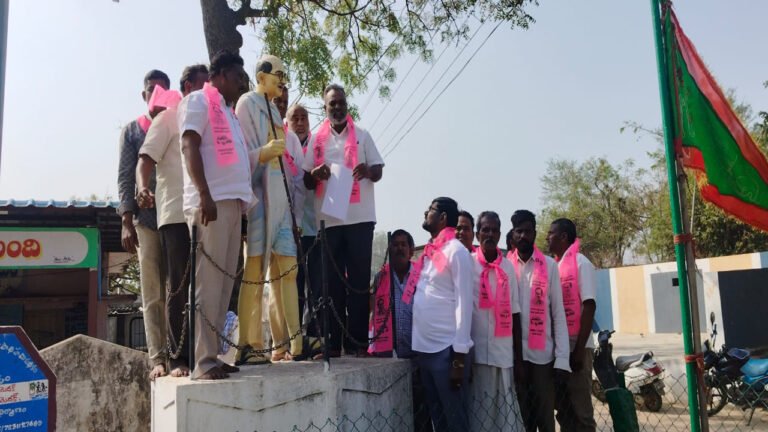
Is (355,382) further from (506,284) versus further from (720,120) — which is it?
(720,120)

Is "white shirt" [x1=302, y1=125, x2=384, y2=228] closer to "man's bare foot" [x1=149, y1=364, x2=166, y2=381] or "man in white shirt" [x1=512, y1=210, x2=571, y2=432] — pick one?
"man in white shirt" [x1=512, y1=210, x2=571, y2=432]

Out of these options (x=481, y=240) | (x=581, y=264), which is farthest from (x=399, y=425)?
(x=581, y=264)

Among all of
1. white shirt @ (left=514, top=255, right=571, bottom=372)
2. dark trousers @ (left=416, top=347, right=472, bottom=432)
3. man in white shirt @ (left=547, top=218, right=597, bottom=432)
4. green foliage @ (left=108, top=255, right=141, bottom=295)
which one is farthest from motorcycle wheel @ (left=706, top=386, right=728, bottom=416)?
green foliage @ (left=108, top=255, right=141, bottom=295)

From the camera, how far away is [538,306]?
4613 millimetres

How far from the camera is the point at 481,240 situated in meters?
4.70

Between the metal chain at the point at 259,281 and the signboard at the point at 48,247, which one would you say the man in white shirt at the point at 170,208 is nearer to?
the metal chain at the point at 259,281

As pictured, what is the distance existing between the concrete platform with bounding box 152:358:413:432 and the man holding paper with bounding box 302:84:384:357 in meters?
0.60

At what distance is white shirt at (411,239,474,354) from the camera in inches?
162

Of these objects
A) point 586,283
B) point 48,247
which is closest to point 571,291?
point 586,283

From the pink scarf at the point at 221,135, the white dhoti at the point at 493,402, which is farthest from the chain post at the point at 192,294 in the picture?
the white dhoti at the point at 493,402

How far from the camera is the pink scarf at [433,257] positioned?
4326 mm

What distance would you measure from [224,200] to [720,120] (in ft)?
10.5

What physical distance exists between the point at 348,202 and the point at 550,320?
65.1 inches

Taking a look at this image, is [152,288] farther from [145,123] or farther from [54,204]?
[54,204]
